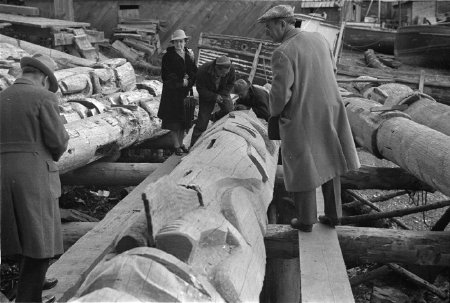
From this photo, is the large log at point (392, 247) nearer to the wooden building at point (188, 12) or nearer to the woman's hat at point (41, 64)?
the woman's hat at point (41, 64)

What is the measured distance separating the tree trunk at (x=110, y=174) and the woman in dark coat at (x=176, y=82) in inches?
35.2

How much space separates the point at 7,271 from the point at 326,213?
3001mm

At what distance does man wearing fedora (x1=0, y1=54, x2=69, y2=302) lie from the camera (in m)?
3.52

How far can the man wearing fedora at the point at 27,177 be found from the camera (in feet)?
11.5

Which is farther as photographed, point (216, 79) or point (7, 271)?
point (216, 79)

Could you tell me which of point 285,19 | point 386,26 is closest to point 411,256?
point 285,19

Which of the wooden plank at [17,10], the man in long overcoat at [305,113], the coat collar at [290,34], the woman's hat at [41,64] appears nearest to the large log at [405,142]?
the man in long overcoat at [305,113]

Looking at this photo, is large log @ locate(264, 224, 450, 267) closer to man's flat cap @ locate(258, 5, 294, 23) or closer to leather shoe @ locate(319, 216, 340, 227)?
leather shoe @ locate(319, 216, 340, 227)

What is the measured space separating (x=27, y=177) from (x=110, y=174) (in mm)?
2793

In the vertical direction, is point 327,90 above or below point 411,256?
above

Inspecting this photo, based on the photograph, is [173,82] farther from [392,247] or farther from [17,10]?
[17,10]

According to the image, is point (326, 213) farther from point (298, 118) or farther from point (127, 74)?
point (127, 74)

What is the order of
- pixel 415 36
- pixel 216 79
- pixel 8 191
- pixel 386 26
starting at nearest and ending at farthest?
pixel 8 191 < pixel 216 79 < pixel 415 36 < pixel 386 26

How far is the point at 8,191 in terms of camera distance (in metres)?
3.52
